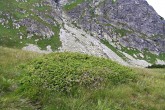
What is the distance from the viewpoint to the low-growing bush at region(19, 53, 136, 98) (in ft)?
38.2

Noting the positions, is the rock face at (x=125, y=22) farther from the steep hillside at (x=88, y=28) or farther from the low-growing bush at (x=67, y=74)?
the low-growing bush at (x=67, y=74)

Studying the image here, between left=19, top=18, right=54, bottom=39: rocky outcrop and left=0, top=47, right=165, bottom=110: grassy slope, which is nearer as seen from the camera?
left=0, top=47, right=165, bottom=110: grassy slope

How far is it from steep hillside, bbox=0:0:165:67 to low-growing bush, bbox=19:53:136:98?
335 ft

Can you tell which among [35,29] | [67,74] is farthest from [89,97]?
[35,29]

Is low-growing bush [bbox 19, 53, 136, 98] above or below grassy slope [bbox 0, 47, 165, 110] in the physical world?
above

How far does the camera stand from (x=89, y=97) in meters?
11.4

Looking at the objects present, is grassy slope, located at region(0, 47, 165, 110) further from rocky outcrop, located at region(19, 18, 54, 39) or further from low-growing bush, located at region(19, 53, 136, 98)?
rocky outcrop, located at region(19, 18, 54, 39)

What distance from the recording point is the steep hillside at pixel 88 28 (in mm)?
126312

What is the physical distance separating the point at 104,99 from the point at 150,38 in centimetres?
17834

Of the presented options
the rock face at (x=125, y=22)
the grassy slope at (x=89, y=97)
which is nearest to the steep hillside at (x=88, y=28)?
the rock face at (x=125, y=22)

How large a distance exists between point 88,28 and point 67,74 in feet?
513

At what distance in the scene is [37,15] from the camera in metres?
146

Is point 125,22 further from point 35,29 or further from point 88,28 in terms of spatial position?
point 35,29

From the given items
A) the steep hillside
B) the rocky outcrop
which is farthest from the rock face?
the rocky outcrop
